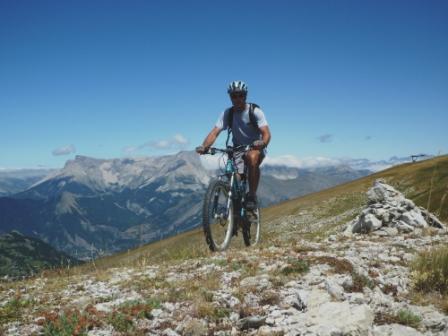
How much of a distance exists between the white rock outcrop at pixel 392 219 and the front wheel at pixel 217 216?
5965mm

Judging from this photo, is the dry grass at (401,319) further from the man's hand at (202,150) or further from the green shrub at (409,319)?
the man's hand at (202,150)

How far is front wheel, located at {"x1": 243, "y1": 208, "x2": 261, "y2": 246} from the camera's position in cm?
1371

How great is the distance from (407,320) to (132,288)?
5.22 m

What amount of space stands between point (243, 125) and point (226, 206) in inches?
106

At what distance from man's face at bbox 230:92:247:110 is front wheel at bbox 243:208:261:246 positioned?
3.66 metres

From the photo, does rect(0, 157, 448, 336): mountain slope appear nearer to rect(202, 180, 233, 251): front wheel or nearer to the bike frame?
rect(202, 180, 233, 251): front wheel

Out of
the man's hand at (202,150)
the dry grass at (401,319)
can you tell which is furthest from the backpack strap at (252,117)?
the dry grass at (401,319)

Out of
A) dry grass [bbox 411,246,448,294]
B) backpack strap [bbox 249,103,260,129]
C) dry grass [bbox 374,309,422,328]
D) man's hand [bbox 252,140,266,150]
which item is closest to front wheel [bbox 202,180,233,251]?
man's hand [bbox 252,140,266,150]

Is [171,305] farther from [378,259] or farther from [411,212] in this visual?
[411,212]

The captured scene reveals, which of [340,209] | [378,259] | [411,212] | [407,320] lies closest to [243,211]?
[378,259]

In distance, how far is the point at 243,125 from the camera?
1308cm

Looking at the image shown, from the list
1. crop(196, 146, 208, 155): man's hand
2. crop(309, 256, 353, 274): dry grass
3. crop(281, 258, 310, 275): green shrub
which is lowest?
crop(281, 258, 310, 275): green shrub

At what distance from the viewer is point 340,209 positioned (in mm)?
57250

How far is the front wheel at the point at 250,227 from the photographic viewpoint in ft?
45.0
